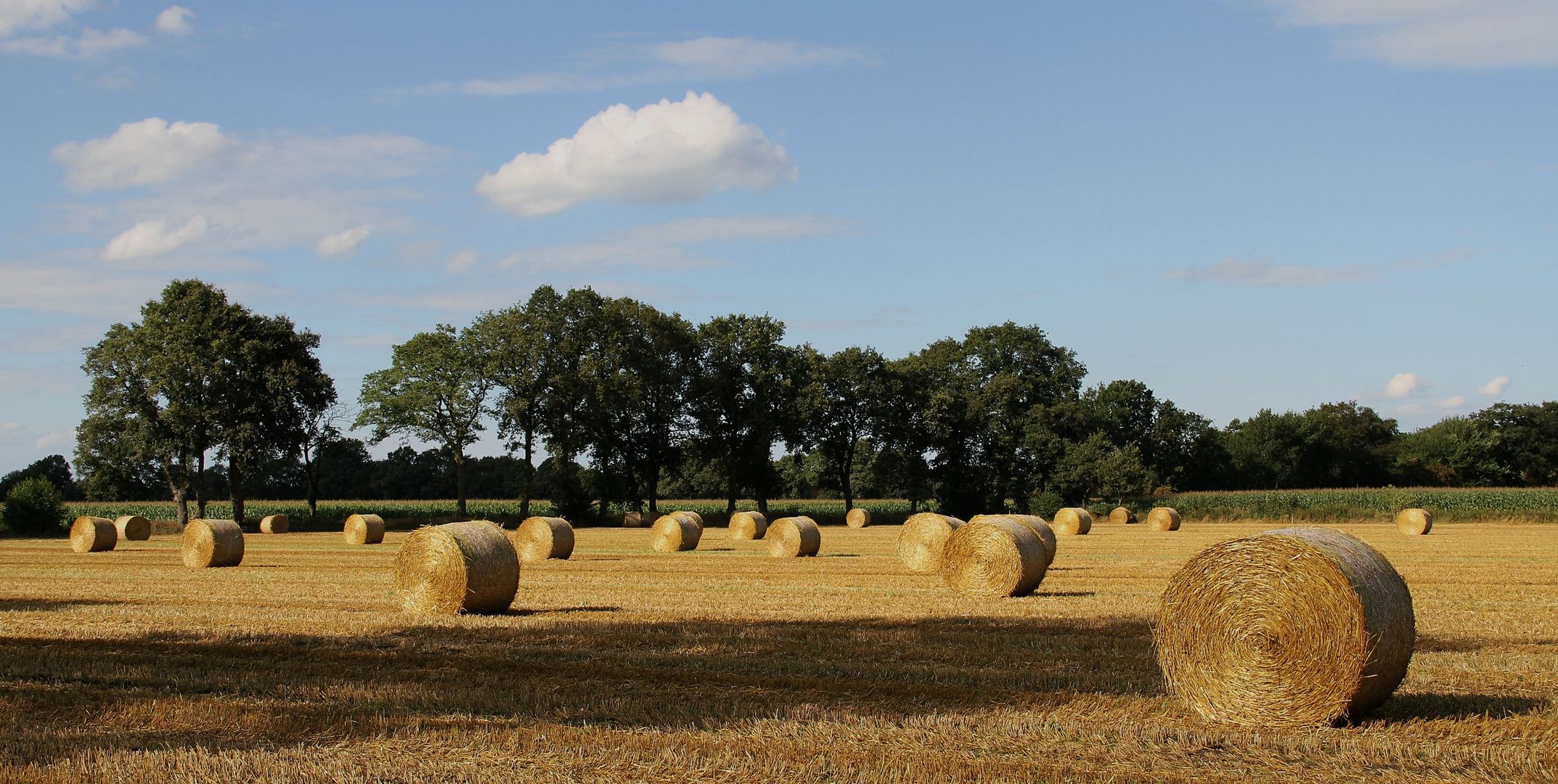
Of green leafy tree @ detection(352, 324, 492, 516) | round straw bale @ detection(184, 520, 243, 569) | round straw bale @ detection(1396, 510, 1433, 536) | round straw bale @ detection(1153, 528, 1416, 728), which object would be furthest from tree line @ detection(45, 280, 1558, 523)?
round straw bale @ detection(1153, 528, 1416, 728)

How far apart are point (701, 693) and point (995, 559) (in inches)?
339

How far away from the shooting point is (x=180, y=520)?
48.0m

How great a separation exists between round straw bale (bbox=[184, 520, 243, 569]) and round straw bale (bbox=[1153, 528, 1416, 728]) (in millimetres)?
20012

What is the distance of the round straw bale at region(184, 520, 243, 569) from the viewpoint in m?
22.9

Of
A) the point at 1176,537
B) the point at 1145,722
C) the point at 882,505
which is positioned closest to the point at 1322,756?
the point at 1145,722

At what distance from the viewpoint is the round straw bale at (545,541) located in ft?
82.6

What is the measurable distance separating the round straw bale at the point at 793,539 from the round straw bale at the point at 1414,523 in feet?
70.6

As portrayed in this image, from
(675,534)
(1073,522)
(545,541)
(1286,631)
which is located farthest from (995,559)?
(1073,522)

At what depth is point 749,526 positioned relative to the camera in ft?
113

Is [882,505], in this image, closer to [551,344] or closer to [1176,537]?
[551,344]

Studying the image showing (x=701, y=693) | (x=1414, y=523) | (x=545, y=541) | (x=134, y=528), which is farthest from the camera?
(x=1414, y=523)

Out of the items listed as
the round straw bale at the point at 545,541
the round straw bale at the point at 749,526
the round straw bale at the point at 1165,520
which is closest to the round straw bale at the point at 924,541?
the round straw bale at the point at 545,541

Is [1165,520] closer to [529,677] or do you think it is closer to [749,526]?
[749,526]

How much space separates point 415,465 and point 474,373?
40615 mm
